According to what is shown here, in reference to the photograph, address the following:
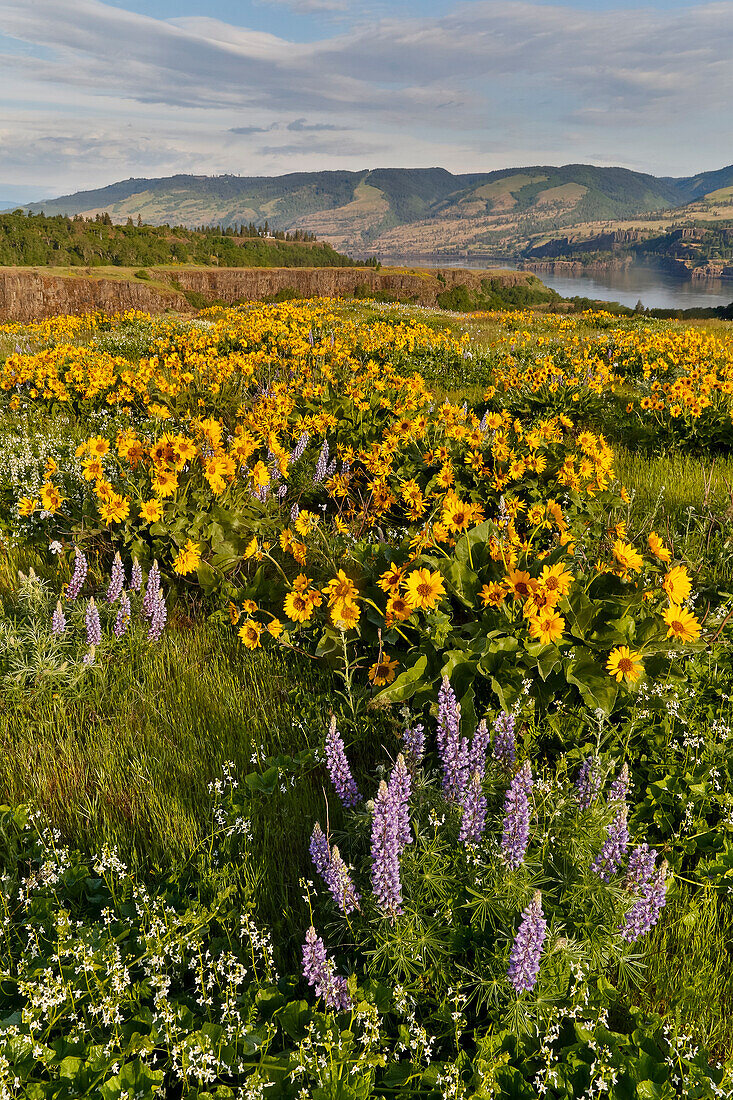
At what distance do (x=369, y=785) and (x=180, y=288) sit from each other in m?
32.6

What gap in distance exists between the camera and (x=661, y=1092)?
142cm

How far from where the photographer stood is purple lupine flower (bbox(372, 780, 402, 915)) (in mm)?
1596

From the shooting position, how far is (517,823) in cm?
168

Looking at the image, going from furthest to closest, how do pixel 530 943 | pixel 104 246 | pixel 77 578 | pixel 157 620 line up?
pixel 104 246 < pixel 77 578 < pixel 157 620 < pixel 530 943

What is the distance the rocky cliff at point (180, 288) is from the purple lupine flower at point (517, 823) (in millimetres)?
27267

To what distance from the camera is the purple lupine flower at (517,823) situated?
5.48 ft

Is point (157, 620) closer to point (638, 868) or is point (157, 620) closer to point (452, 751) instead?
point (452, 751)

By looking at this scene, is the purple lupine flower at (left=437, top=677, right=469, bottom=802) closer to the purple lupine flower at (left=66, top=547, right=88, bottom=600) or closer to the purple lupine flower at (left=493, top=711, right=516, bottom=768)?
the purple lupine flower at (left=493, top=711, right=516, bottom=768)

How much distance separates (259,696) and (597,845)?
1762mm

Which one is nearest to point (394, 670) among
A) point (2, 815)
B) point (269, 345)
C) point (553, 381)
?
point (2, 815)

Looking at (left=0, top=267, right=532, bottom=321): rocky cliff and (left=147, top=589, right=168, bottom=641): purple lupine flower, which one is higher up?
(left=0, top=267, right=532, bottom=321): rocky cliff

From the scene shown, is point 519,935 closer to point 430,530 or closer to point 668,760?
point 668,760

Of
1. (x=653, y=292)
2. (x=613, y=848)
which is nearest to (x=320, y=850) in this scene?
(x=613, y=848)

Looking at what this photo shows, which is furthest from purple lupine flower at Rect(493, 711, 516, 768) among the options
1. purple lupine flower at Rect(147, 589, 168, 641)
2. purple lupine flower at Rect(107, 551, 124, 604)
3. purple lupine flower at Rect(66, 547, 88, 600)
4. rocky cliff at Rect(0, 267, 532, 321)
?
rocky cliff at Rect(0, 267, 532, 321)
